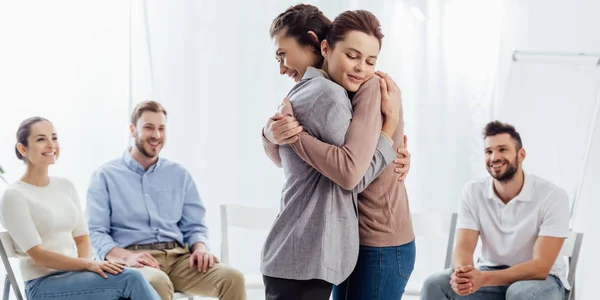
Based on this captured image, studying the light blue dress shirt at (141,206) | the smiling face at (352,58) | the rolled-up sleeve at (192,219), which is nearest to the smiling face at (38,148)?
the light blue dress shirt at (141,206)

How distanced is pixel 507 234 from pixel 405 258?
1675mm

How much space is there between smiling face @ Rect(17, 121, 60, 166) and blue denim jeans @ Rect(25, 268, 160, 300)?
469 mm

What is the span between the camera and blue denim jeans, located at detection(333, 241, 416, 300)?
1.46 meters

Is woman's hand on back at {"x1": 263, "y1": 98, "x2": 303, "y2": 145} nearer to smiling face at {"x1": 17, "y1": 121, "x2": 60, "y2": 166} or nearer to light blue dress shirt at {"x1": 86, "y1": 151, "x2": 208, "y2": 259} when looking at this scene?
smiling face at {"x1": 17, "y1": 121, "x2": 60, "y2": 166}

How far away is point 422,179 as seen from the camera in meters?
3.83

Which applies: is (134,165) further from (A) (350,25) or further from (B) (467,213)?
(A) (350,25)

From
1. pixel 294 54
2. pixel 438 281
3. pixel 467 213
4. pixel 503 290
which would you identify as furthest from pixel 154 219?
pixel 294 54

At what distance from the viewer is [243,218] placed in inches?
132

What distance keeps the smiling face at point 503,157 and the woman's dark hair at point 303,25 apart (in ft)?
5.78

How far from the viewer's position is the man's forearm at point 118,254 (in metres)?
3.00

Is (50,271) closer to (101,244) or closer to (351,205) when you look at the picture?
(101,244)

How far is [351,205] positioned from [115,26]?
2.89 m

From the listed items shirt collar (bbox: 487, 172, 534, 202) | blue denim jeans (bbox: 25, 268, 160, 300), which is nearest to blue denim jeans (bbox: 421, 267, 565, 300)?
shirt collar (bbox: 487, 172, 534, 202)

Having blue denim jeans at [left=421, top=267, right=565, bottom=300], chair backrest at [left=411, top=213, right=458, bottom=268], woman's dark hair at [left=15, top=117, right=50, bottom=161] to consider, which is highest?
woman's dark hair at [left=15, top=117, right=50, bottom=161]
